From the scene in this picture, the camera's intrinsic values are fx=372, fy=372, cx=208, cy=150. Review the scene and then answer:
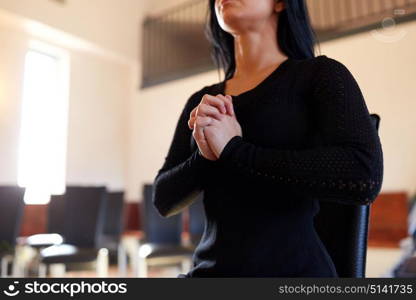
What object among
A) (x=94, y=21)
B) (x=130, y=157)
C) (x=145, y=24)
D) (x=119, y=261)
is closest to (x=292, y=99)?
(x=119, y=261)

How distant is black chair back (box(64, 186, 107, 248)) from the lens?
2.63 metres

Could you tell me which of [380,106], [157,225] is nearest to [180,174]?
[380,106]

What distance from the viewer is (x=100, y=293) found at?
0.44 metres

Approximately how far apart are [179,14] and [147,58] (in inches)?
32.1

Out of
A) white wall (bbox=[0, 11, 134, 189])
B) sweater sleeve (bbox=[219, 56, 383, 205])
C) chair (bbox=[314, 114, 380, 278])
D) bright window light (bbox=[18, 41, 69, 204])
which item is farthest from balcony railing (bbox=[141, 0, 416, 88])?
sweater sleeve (bbox=[219, 56, 383, 205])

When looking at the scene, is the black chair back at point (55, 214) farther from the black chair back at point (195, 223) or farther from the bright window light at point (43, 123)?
the black chair back at point (195, 223)

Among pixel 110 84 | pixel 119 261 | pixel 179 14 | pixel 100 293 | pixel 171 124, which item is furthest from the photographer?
pixel 179 14

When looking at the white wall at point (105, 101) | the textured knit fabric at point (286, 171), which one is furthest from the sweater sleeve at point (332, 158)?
the white wall at point (105, 101)

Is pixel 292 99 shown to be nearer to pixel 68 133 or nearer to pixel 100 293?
pixel 100 293

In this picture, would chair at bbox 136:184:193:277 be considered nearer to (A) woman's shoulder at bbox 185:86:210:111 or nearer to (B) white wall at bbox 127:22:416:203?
(B) white wall at bbox 127:22:416:203

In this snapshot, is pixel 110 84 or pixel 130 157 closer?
pixel 130 157

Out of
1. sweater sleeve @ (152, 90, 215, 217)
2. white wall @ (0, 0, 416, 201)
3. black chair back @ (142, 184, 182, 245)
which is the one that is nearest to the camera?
sweater sleeve @ (152, 90, 215, 217)

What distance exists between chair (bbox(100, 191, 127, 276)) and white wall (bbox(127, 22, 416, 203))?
0.32 meters

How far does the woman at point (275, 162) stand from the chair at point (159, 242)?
194 cm
